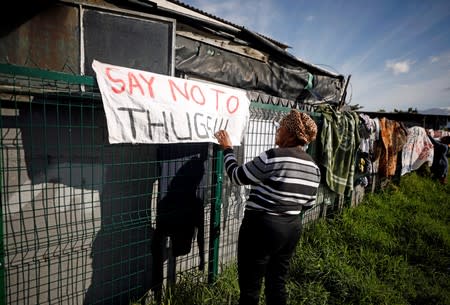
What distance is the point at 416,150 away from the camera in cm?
763

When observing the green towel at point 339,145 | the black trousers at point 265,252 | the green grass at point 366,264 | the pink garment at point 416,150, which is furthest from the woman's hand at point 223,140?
the pink garment at point 416,150

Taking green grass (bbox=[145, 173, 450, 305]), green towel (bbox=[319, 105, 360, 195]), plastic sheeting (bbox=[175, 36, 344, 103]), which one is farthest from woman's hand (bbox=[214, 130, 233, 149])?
green towel (bbox=[319, 105, 360, 195])

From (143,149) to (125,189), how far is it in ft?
1.55

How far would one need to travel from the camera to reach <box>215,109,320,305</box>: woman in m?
1.96

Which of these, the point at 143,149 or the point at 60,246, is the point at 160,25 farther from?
the point at 60,246

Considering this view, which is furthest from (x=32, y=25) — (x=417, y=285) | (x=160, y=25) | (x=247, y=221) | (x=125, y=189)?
(x=417, y=285)

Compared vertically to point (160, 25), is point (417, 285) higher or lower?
lower

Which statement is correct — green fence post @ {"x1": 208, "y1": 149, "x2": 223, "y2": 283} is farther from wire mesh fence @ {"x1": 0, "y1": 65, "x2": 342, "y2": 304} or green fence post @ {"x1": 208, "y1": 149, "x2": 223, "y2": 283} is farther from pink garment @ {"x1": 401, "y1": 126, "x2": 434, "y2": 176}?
pink garment @ {"x1": 401, "y1": 126, "x2": 434, "y2": 176}

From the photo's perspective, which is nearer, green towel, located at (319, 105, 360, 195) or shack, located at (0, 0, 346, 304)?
shack, located at (0, 0, 346, 304)

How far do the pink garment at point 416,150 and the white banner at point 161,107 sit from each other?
685cm

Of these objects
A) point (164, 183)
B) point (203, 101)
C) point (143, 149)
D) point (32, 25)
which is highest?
point (32, 25)

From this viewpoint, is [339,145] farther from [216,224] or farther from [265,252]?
[265,252]

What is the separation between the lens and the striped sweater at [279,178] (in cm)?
194

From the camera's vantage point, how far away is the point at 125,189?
2691 mm
